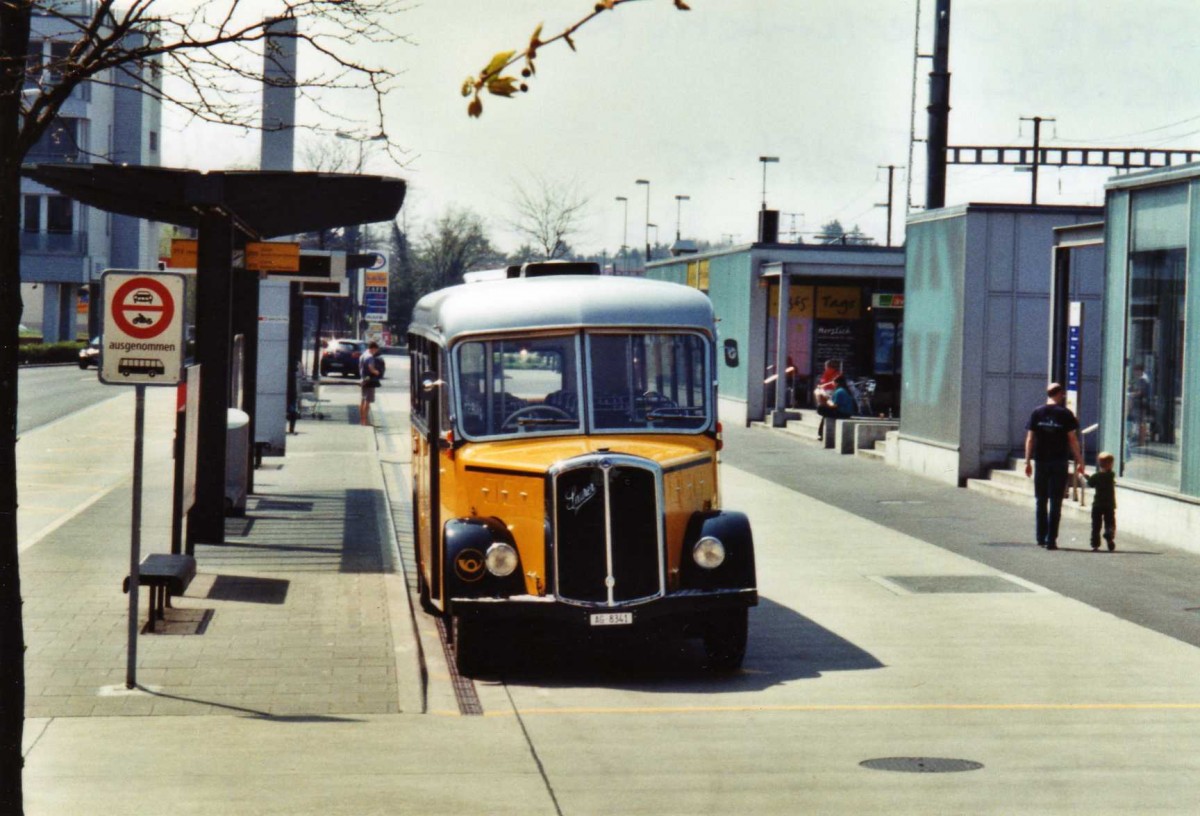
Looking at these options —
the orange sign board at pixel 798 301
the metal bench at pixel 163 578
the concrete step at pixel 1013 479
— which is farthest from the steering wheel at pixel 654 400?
the orange sign board at pixel 798 301

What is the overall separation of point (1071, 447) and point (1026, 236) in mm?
8673

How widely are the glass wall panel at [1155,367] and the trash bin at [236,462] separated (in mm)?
10590

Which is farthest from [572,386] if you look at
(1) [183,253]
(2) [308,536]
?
(1) [183,253]

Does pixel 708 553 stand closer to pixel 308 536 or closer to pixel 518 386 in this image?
pixel 518 386

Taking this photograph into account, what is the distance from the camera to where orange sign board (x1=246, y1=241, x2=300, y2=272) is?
795 inches

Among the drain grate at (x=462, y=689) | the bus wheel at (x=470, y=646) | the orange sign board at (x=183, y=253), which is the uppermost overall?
the orange sign board at (x=183, y=253)

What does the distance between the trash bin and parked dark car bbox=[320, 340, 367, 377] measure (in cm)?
5121

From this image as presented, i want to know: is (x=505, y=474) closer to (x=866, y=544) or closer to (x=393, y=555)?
(x=393, y=555)

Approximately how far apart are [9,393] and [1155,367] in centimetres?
1667

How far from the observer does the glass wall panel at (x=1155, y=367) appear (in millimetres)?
20250

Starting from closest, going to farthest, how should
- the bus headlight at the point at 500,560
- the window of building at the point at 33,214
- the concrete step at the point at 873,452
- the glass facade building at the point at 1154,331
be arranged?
the bus headlight at the point at 500,560, the glass facade building at the point at 1154,331, the concrete step at the point at 873,452, the window of building at the point at 33,214

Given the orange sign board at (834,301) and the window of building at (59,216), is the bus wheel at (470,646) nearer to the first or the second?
the orange sign board at (834,301)

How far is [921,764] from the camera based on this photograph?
9188 mm

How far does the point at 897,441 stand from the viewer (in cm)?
3127
